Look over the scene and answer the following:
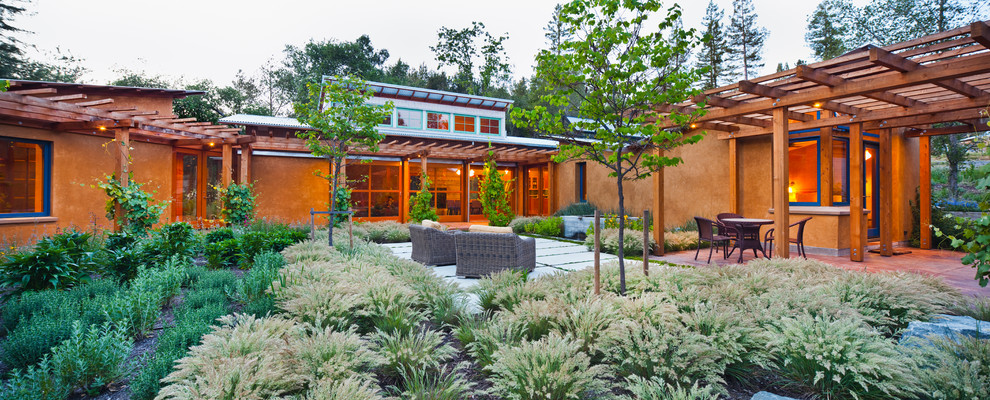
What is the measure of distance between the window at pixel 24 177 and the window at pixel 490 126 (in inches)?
483

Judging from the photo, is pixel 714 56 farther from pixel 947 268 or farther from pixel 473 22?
pixel 947 268

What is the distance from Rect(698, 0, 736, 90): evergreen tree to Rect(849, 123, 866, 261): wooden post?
17.4m

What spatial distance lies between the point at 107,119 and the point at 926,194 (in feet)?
54.4

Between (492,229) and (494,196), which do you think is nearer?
(492,229)

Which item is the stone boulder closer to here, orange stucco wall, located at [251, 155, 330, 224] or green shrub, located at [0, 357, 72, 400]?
green shrub, located at [0, 357, 72, 400]

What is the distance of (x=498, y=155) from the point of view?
46.3 feet

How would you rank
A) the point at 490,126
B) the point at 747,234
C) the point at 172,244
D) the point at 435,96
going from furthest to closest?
the point at 490,126, the point at 435,96, the point at 747,234, the point at 172,244

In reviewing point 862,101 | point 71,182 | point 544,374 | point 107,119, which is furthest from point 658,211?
point 71,182

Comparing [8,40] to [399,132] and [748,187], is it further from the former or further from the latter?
[748,187]

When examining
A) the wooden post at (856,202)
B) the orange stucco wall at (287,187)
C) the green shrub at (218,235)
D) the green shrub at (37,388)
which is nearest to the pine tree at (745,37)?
the wooden post at (856,202)

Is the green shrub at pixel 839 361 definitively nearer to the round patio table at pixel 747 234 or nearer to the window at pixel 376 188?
the round patio table at pixel 747 234

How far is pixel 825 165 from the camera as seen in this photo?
328 inches

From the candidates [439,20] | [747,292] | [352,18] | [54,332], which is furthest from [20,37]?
[747,292]

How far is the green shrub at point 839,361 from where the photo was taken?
2.12 m
